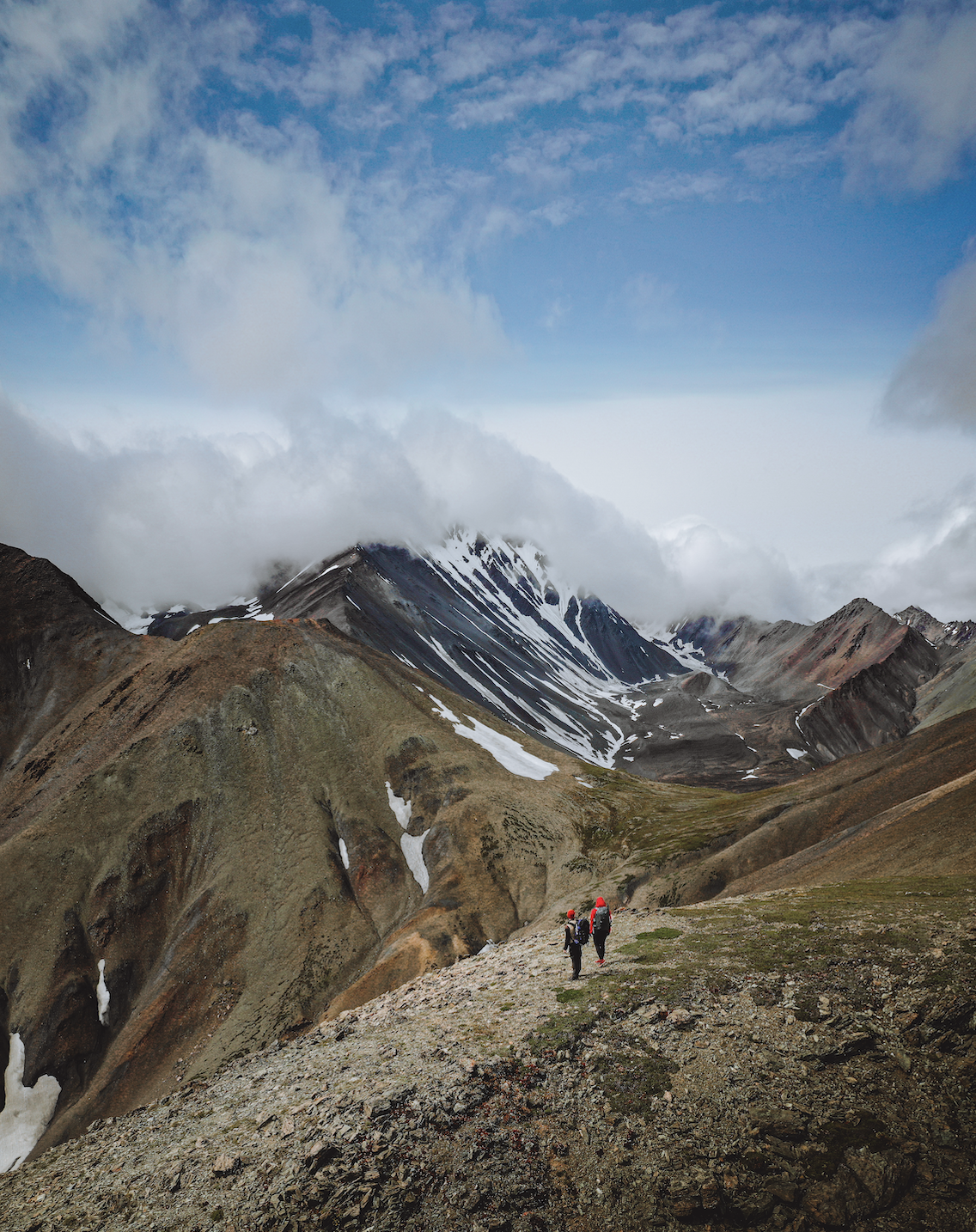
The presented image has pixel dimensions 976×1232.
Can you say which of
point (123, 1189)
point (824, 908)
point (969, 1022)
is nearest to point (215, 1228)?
point (123, 1189)

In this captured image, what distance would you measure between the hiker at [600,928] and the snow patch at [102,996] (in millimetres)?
78353

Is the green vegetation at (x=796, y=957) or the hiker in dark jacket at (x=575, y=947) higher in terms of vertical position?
the hiker in dark jacket at (x=575, y=947)

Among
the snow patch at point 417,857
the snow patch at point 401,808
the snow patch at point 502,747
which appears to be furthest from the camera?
the snow patch at point 502,747

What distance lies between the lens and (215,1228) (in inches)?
663

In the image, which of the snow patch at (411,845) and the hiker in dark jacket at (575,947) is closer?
the hiker in dark jacket at (575,947)

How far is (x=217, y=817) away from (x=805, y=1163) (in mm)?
92096

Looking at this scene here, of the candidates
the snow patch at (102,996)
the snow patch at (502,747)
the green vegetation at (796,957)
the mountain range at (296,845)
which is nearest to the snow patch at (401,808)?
the mountain range at (296,845)

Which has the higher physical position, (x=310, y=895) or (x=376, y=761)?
(x=376, y=761)

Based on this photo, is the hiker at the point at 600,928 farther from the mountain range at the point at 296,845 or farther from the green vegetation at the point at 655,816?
the green vegetation at the point at 655,816

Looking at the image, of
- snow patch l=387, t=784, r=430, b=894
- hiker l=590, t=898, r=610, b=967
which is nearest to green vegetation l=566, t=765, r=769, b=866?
snow patch l=387, t=784, r=430, b=894

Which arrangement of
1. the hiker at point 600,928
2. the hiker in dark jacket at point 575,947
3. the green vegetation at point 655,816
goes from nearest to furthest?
the hiker in dark jacket at point 575,947
the hiker at point 600,928
the green vegetation at point 655,816

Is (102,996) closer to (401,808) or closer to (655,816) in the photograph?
(401,808)

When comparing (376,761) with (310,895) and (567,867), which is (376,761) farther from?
(567,867)

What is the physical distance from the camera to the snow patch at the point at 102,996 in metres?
76.7
